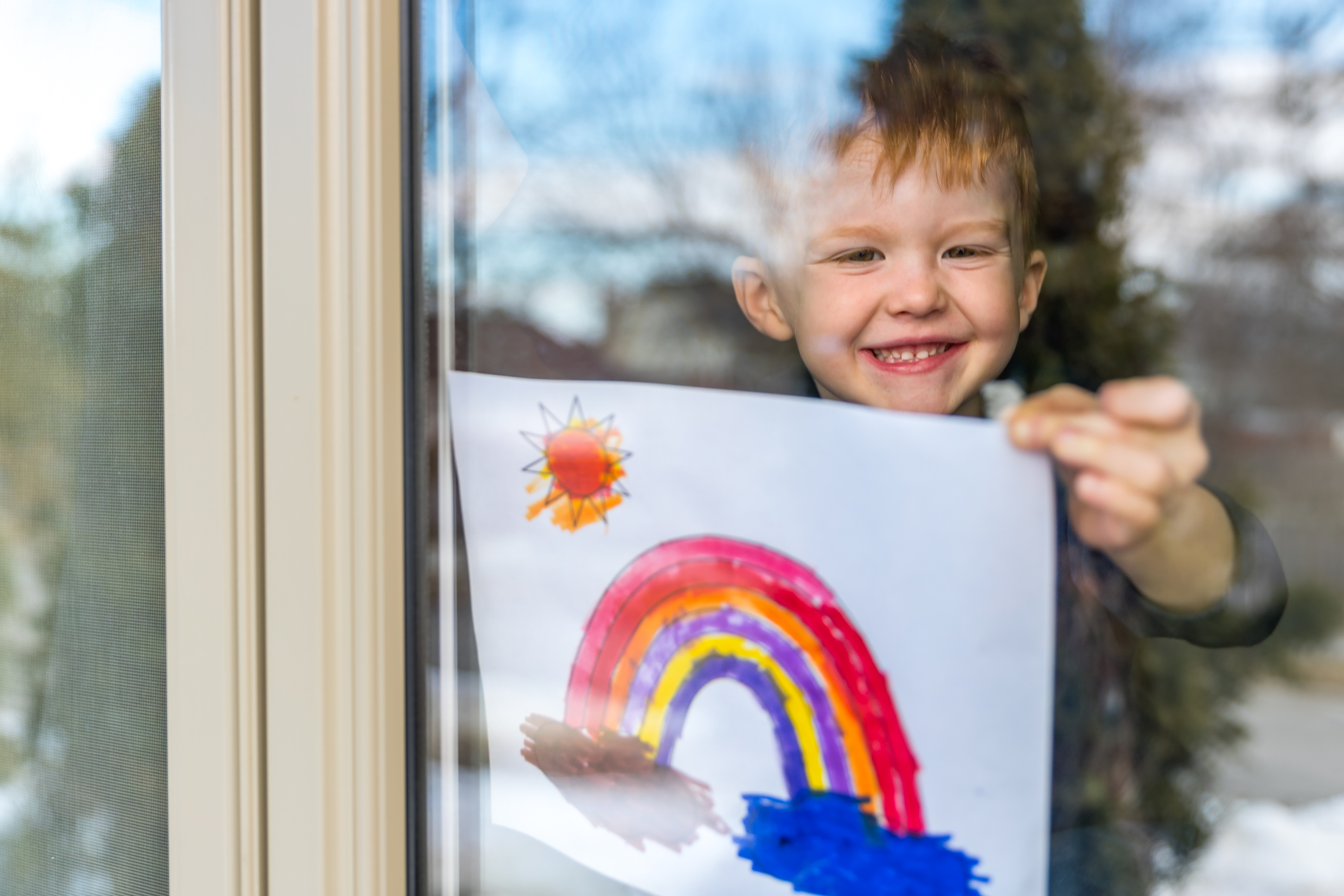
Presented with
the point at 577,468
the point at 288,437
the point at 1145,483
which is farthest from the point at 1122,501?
the point at 288,437

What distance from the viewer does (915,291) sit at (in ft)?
2.02

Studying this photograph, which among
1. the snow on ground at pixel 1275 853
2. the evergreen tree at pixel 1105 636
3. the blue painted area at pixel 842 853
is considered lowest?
the blue painted area at pixel 842 853

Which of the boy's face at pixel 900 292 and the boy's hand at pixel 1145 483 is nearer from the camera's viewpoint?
the boy's hand at pixel 1145 483

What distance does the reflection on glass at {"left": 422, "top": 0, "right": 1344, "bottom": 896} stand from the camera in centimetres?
44

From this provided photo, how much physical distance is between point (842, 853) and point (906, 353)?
34 cm

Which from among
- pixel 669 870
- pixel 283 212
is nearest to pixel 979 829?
pixel 669 870

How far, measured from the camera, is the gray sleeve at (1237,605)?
442 mm

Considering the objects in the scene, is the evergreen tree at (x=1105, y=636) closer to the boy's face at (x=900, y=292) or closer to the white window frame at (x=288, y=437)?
the boy's face at (x=900, y=292)

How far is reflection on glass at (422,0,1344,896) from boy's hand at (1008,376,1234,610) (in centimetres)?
2

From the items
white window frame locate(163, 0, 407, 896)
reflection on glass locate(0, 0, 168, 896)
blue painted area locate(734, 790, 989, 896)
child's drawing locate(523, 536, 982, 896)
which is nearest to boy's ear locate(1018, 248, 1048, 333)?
child's drawing locate(523, 536, 982, 896)

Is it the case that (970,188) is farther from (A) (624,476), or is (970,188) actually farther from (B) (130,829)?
Result: (B) (130,829)

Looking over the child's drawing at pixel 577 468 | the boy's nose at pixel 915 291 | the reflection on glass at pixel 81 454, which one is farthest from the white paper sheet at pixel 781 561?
the reflection on glass at pixel 81 454

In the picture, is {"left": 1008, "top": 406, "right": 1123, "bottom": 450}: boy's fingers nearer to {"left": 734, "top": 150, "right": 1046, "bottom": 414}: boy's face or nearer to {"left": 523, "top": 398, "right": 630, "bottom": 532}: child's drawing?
{"left": 734, "top": 150, "right": 1046, "bottom": 414}: boy's face

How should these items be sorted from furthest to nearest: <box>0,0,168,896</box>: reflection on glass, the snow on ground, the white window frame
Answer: <box>0,0,168,896</box>: reflection on glass < the white window frame < the snow on ground
